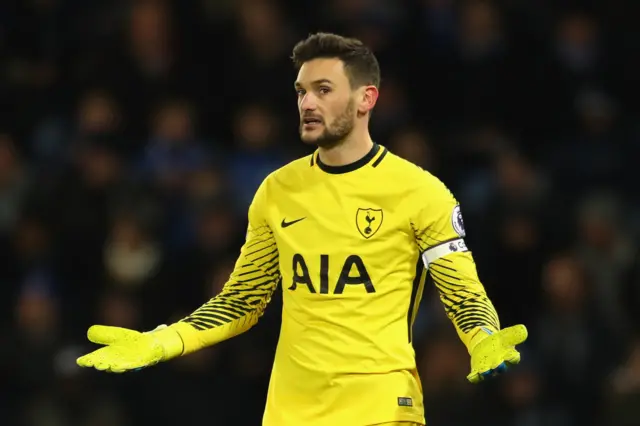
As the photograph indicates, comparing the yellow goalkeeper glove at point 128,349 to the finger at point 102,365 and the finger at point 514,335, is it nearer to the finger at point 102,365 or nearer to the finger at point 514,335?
the finger at point 102,365

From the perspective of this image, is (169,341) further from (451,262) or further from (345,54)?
(345,54)

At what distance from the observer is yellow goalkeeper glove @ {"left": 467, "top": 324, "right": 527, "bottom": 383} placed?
4.11 metres

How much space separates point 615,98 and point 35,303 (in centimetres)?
450

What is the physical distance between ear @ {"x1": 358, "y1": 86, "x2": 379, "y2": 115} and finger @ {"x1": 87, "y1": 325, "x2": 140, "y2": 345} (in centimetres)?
114

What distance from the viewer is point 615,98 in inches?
387

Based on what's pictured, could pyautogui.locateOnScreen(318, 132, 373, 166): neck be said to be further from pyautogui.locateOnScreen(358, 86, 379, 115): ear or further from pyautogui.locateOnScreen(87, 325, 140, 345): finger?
pyautogui.locateOnScreen(87, 325, 140, 345): finger

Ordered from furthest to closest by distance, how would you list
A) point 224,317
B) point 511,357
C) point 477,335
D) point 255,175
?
1. point 255,175
2. point 224,317
3. point 477,335
4. point 511,357

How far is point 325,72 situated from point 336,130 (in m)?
0.21

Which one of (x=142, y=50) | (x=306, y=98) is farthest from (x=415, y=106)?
(x=306, y=98)

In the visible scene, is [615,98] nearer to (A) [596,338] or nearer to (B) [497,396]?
(A) [596,338]

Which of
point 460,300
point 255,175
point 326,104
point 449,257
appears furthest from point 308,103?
point 255,175

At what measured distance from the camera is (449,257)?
4559 millimetres

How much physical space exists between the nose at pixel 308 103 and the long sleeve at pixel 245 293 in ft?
1.36

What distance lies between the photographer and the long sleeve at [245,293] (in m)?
4.89
